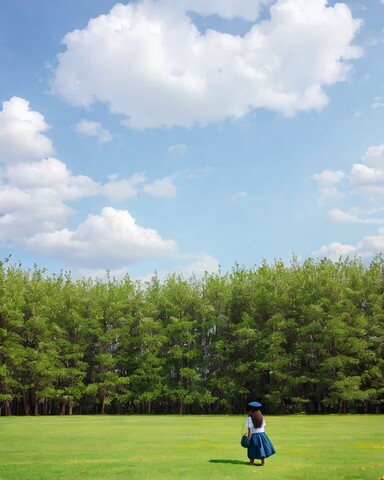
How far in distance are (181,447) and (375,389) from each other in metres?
44.9

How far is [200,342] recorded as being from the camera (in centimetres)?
8019

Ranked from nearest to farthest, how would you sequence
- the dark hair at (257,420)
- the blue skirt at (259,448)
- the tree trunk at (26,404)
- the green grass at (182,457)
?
1. the green grass at (182,457)
2. the blue skirt at (259,448)
3. the dark hair at (257,420)
4. the tree trunk at (26,404)

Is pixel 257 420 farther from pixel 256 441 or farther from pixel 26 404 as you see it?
pixel 26 404

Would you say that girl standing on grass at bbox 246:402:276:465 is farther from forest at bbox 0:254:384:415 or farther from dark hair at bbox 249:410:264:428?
forest at bbox 0:254:384:415

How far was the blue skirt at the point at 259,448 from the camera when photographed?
21.6 m

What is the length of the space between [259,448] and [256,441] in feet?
0.97

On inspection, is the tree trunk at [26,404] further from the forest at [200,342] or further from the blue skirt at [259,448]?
the blue skirt at [259,448]

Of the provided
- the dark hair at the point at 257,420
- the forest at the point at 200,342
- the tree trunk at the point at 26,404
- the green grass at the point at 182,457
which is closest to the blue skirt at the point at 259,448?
the dark hair at the point at 257,420

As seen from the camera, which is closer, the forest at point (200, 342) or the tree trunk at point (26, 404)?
the forest at point (200, 342)

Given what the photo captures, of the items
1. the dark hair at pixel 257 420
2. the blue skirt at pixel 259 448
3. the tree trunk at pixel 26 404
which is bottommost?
the tree trunk at pixel 26 404

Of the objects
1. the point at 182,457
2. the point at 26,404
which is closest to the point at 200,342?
the point at 26,404

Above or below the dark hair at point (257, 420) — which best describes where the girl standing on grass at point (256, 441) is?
below

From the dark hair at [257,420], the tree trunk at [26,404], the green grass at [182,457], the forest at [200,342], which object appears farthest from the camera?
the tree trunk at [26,404]

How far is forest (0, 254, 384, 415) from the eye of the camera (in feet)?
220
